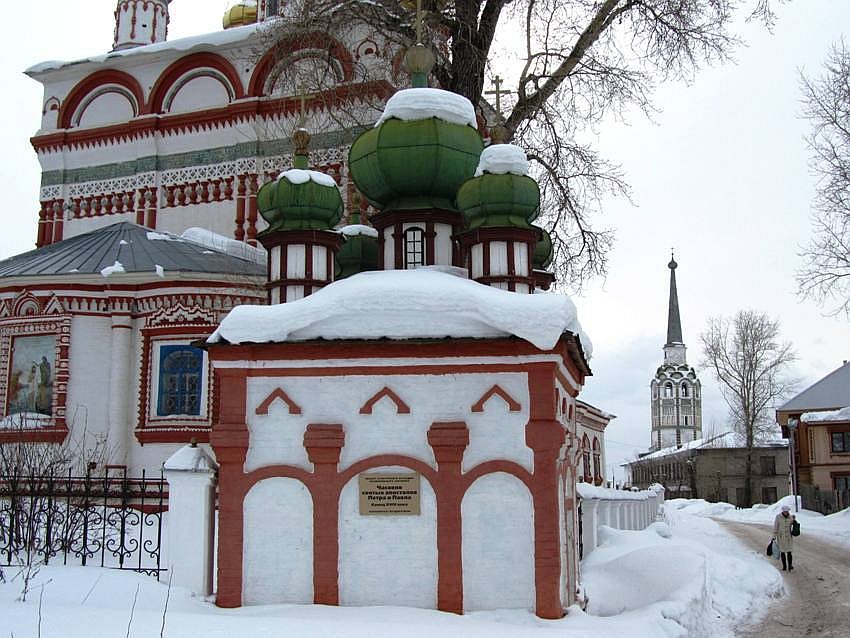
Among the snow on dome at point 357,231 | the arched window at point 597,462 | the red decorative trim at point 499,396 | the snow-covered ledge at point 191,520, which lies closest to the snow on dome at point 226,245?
the snow on dome at point 357,231

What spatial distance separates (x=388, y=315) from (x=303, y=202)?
228 centimetres

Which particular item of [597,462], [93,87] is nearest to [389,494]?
[597,462]

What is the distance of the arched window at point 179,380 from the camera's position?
15250mm

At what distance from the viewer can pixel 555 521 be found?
759cm

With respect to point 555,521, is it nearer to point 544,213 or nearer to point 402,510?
point 402,510

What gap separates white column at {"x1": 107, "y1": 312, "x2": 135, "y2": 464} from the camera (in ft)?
50.9

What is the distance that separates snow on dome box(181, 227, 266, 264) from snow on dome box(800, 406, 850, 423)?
70.4 ft

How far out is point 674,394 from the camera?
7112cm

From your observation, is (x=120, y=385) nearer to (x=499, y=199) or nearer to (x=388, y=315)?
(x=499, y=199)

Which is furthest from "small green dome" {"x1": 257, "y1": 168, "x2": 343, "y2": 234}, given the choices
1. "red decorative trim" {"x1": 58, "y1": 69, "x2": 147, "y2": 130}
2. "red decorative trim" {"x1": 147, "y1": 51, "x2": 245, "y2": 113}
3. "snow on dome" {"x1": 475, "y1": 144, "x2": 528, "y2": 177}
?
"red decorative trim" {"x1": 58, "y1": 69, "x2": 147, "y2": 130}

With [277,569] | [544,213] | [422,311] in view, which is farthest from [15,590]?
[544,213]

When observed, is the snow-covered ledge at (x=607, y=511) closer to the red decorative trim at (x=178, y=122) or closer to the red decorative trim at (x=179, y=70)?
the red decorative trim at (x=178, y=122)

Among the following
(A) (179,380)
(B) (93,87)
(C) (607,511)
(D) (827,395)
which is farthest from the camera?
(D) (827,395)

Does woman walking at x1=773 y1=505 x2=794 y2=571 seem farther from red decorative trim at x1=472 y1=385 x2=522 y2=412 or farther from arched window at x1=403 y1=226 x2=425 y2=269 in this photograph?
red decorative trim at x1=472 y1=385 x2=522 y2=412
